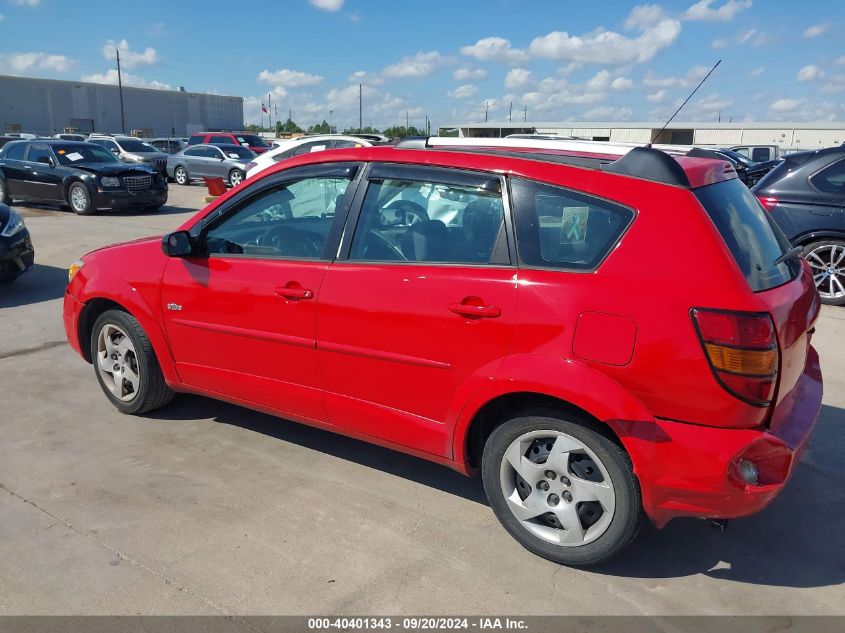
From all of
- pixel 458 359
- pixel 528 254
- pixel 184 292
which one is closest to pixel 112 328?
pixel 184 292

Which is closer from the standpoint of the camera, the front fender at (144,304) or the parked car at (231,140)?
the front fender at (144,304)

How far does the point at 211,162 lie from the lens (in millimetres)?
22125

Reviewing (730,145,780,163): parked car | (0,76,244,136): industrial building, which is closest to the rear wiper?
(730,145,780,163): parked car

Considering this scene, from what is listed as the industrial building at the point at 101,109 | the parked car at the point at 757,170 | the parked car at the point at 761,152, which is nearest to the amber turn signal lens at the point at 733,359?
the parked car at the point at 757,170

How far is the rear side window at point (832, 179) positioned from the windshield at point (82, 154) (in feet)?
46.0

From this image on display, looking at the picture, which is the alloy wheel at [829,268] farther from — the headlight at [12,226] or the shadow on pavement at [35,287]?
the headlight at [12,226]

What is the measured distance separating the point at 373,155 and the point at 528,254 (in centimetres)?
105

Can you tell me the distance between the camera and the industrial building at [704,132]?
4603cm

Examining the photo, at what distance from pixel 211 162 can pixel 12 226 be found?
49.2 ft

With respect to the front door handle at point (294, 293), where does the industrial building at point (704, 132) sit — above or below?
above

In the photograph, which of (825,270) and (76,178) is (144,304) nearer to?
(825,270)

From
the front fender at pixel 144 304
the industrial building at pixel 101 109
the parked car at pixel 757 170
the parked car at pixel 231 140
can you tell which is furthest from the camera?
the industrial building at pixel 101 109

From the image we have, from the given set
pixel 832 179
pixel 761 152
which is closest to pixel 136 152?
pixel 832 179

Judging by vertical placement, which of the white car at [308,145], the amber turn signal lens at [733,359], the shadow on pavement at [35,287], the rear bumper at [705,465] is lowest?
the shadow on pavement at [35,287]
